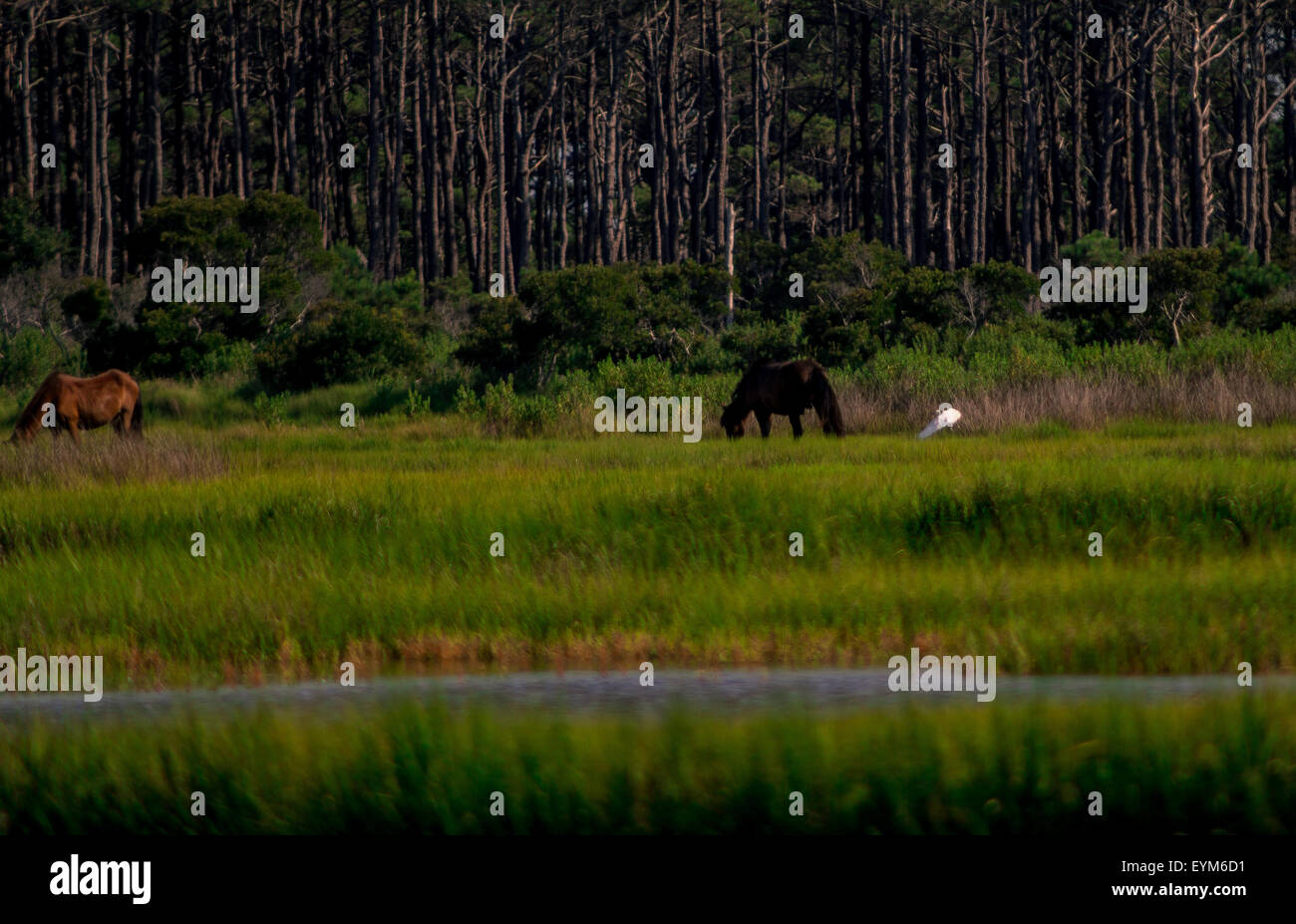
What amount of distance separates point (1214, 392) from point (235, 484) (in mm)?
14468

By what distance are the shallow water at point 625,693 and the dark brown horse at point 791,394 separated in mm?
12017

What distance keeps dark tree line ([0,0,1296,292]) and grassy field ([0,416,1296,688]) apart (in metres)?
22.6

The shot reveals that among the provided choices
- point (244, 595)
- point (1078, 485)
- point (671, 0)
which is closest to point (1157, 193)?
point (671, 0)

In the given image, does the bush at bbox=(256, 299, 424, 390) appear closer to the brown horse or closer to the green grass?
the brown horse

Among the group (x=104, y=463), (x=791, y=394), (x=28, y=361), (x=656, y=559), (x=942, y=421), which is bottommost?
(x=656, y=559)

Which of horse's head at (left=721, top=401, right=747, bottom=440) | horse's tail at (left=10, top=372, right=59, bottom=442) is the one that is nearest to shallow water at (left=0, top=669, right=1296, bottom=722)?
horse's tail at (left=10, top=372, right=59, bottom=442)

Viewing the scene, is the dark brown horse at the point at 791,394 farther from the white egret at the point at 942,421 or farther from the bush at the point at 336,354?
the bush at the point at 336,354

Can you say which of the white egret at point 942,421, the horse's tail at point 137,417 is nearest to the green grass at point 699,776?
the white egret at point 942,421

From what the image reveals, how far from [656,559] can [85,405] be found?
1178cm

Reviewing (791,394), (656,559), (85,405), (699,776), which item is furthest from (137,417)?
(699,776)

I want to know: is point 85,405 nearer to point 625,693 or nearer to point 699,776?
point 625,693

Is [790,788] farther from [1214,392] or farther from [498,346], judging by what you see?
[498,346]

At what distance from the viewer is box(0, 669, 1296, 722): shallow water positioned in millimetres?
8547

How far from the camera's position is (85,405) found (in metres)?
22.0
